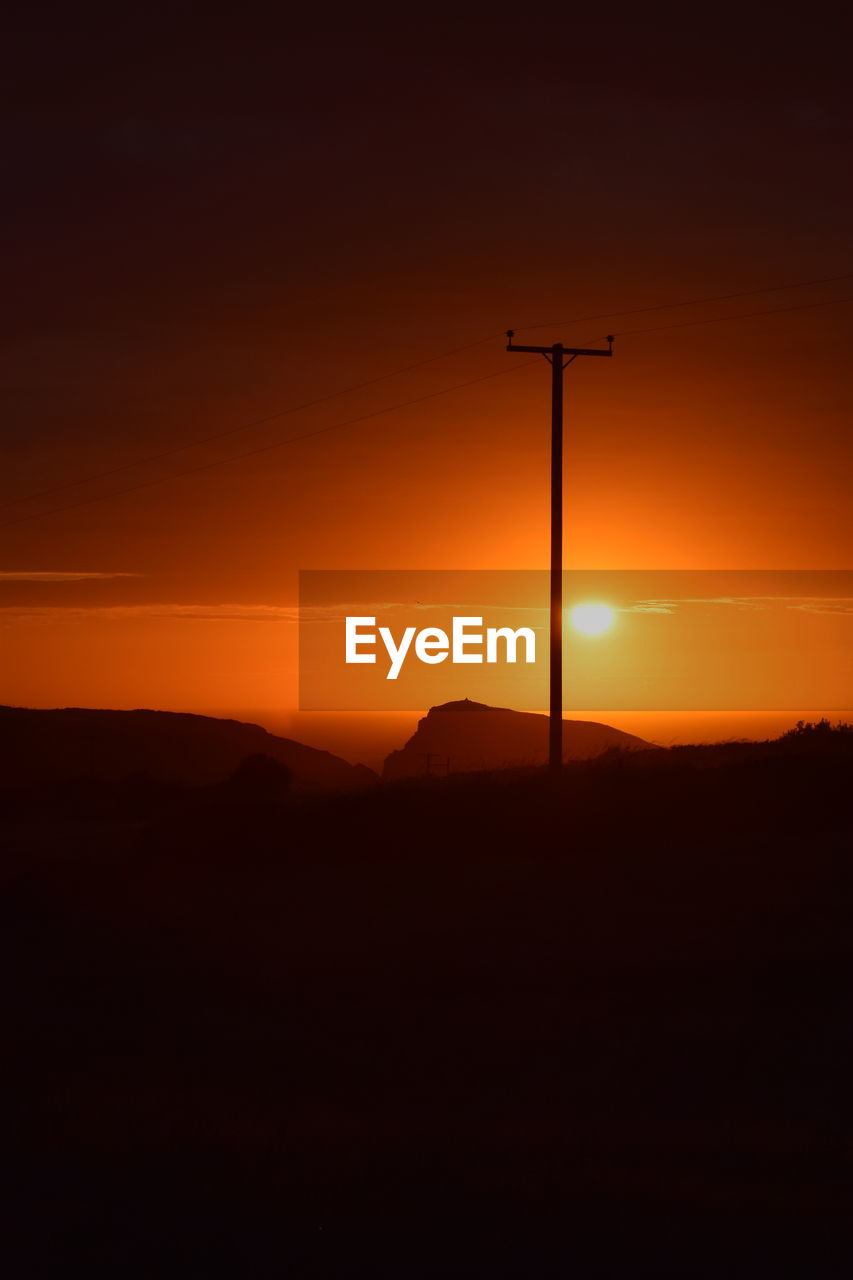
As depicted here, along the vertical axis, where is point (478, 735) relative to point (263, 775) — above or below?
below

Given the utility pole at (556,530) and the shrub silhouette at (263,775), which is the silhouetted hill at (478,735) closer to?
the shrub silhouette at (263,775)

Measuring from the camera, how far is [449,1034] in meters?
14.1

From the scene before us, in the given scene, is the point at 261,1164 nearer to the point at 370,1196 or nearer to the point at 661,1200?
the point at 370,1196

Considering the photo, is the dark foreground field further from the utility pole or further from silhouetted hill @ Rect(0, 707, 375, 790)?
silhouetted hill @ Rect(0, 707, 375, 790)

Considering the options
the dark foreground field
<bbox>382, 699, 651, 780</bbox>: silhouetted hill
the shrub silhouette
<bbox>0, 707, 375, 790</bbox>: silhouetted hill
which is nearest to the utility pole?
the dark foreground field

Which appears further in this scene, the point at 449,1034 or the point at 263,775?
the point at 263,775

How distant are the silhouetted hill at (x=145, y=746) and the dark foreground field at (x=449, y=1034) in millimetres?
112273

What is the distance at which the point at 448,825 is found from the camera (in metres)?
26.8

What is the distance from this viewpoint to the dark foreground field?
7711 millimetres

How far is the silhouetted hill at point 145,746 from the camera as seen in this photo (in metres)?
150

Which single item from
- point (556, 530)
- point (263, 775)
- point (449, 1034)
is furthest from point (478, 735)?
point (449, 1034)

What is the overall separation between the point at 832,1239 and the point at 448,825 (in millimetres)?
19358

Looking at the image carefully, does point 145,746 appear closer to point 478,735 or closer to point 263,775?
point 478,735

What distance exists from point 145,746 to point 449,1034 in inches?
6483
